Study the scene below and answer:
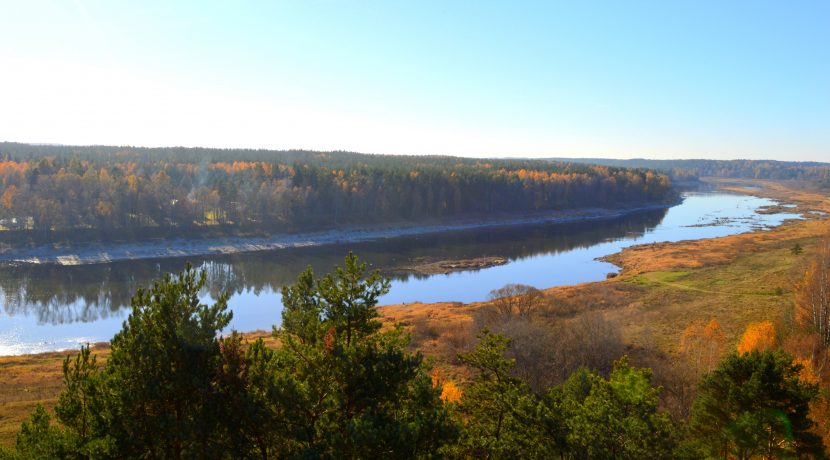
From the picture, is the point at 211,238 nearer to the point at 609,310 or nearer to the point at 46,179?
the point at 46,179

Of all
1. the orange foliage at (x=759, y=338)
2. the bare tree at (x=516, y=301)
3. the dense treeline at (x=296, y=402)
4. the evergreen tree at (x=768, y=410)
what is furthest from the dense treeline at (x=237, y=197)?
the evergreen tree at (x=768, y=410)

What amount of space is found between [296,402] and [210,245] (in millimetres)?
63869

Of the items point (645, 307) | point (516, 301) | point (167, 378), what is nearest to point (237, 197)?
point (516, 301)

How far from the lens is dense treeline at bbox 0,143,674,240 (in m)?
65.2

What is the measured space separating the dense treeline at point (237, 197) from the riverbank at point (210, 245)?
3051 millimetres

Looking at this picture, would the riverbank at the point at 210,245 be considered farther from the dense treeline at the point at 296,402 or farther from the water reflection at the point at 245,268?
the dense treeline at the point at 296,402

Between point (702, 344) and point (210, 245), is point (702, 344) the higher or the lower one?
the higher one

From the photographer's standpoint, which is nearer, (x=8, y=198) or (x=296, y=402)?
(x=296, y=402)

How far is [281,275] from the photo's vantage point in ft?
180

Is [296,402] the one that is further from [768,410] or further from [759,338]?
[759,338]

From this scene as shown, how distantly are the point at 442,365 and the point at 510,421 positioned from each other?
54.7 feet

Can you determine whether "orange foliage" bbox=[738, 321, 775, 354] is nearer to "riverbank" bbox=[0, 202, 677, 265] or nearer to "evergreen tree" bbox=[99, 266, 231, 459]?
"evergreen tree" bbox=[99, 266, 231, 459]

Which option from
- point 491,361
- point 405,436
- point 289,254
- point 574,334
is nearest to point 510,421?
point 491,361

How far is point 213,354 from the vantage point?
8.48 m
